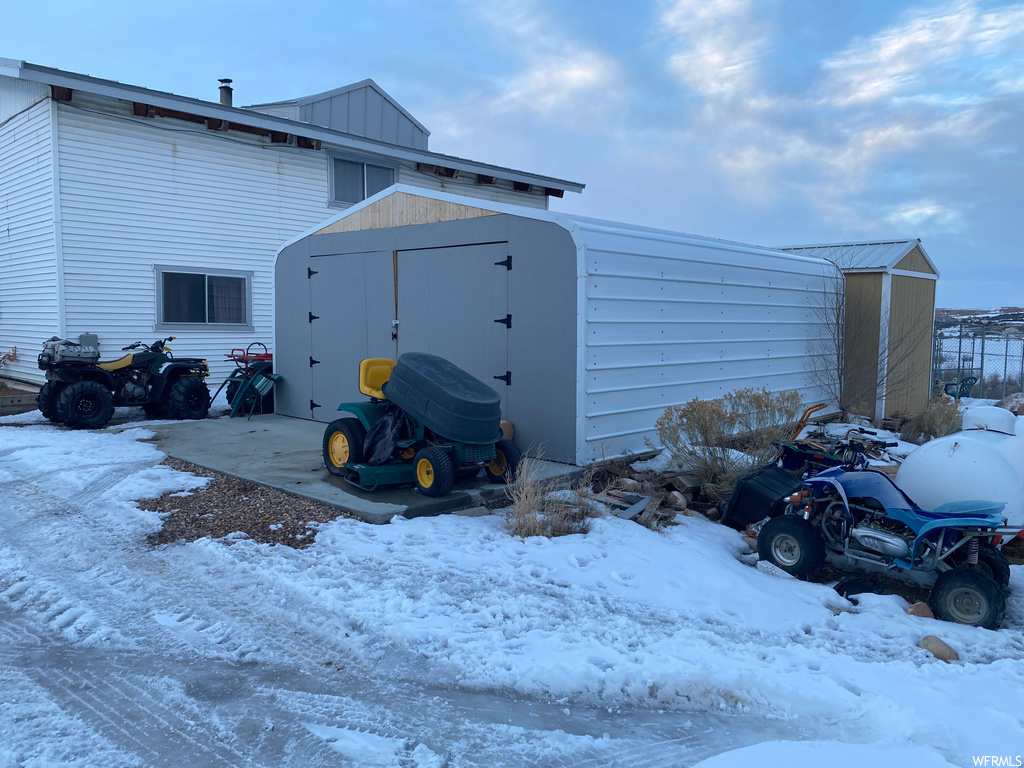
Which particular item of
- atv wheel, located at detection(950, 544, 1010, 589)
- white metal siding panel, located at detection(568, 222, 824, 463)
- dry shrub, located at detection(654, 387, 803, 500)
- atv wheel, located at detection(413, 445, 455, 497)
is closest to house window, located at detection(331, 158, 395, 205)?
white metal siding panel, located at detection(568, 222, 824, 463)

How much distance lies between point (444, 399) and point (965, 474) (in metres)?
3.96

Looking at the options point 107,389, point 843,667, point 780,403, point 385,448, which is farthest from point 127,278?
point 843,667

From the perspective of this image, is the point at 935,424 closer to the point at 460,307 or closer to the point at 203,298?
the point at 460,307

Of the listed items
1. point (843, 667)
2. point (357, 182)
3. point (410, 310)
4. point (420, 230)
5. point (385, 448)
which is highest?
point (357, 182)

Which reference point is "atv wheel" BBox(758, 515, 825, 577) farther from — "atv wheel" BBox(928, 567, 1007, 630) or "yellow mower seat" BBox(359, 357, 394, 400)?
"yellow mower seat" BBox(359, 357, 394, 400)

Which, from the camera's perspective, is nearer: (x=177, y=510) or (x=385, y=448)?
(x=177, y=510)

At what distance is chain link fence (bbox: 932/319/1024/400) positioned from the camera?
16531mm

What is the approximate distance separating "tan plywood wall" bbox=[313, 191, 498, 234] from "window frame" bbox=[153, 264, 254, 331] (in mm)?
3739

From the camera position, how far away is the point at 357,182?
15656mm

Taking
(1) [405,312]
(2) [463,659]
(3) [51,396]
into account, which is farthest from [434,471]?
(3) [51,396]

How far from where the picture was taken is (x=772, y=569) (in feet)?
18.1

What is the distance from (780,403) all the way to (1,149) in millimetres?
14067

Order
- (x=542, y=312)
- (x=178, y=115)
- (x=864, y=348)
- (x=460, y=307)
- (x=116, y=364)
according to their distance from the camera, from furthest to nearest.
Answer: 1. (x=864, y=348)
2. (x=178, y=115)
3. (x=116, y=364)
4. (x=460, y=307)
5. (x=542, y=312)

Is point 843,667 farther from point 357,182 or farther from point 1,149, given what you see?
point 1,149
